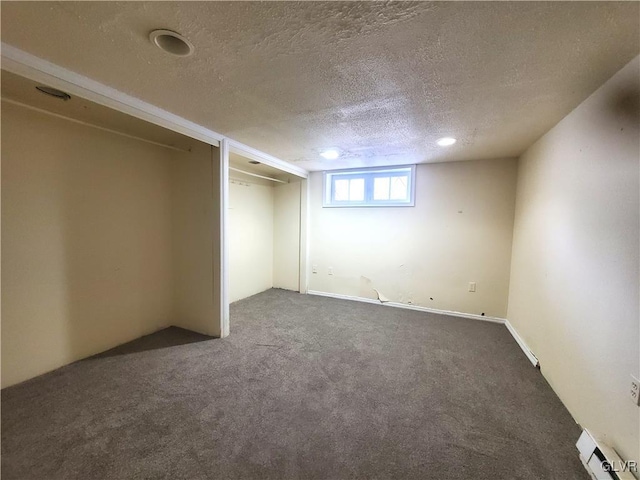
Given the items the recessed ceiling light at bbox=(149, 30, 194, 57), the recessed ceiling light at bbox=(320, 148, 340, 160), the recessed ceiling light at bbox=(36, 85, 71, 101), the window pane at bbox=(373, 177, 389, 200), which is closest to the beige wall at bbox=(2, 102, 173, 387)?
the recessed ceiling light at bbox=(36, 85, 71, 101)

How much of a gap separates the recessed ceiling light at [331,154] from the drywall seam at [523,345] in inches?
115

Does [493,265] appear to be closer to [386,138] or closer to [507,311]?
[507,311]

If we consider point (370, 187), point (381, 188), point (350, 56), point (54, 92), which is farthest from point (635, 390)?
point (54, 92)

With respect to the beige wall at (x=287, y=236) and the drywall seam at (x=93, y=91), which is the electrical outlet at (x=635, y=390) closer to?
the drywall seam at (x=93, y=91)

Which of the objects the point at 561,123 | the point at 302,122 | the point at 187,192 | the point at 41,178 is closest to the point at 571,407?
the point at 561,123

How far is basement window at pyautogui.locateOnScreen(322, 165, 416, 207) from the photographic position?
3.88m

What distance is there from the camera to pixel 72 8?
107cm

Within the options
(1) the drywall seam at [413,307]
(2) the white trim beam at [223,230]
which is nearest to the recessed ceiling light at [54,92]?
(2) the white trim beam at [223,230]

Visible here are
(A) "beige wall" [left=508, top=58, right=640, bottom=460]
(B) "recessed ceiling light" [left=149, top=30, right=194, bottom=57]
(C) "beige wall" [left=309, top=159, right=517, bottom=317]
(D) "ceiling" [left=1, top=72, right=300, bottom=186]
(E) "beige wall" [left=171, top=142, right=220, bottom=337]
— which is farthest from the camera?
(C) "beige wall" [left=309, top=159, right=517, bottom=317]

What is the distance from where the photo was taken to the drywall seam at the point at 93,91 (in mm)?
1371

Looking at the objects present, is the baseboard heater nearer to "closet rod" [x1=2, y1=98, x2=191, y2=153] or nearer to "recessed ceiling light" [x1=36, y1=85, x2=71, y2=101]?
"recessed ceiling light" [x1=36, y1=85, x2=71, y2=101]

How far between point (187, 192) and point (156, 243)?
0.70 metres

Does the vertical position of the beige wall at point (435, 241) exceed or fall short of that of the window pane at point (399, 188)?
it falls short

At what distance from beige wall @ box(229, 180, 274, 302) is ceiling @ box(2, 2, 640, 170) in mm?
1884
